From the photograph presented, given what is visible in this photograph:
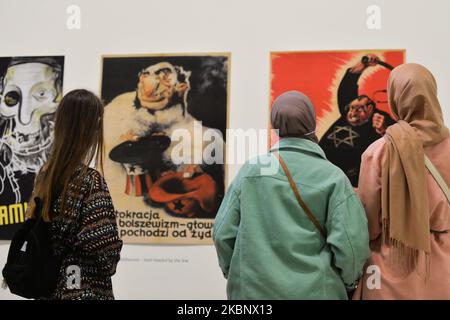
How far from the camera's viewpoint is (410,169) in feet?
5.88

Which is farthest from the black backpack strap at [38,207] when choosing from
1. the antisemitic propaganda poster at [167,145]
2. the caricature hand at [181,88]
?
the caricature hand at [181,88]

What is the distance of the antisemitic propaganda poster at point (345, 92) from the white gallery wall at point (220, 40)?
0.22 feet

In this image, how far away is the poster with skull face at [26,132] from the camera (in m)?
3.01

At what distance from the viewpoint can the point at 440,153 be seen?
1865mm

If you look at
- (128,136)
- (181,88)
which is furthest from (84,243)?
(181,88)

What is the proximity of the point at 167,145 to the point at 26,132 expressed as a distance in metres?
0.86

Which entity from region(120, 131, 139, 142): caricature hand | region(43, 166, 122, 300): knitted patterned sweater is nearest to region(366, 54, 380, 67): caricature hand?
region(120, 131, 139, 142): caricature hand

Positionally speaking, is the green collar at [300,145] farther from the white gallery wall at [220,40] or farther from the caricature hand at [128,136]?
the caricature hand at [128,136]

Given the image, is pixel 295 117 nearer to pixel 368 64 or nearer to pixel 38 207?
pixel 38 207

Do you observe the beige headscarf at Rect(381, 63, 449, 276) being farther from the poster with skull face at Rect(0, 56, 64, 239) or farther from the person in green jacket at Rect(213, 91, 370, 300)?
the poster with skull face at Rect(0, 56, 64, 239)

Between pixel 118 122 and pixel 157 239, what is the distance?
0.69 metres

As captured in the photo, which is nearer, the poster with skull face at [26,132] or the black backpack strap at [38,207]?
the black backpack strap at [38,207]

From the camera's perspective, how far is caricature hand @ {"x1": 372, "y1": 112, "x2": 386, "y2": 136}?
2.72m

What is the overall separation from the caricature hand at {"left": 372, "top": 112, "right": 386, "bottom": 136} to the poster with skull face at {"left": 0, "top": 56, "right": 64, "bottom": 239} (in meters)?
1.78
